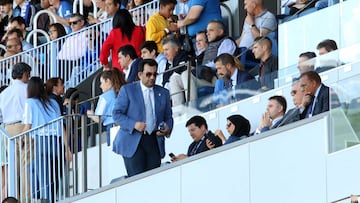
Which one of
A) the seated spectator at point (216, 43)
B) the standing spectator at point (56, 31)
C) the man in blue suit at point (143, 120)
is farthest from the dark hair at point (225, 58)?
the standing spectator at point (56, 31)

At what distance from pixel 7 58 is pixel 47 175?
4.83 m

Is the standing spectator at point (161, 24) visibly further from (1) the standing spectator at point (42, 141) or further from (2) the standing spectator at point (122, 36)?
(1) the standing spectator at point (42, 141)

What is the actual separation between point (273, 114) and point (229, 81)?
4.91ft

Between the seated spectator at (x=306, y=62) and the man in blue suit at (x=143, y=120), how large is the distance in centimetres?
143

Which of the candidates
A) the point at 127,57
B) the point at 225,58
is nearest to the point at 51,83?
the point at 127,57

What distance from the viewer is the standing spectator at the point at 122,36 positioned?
28.5 metres

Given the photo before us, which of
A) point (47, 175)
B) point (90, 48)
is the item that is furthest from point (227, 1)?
point (47, 175)

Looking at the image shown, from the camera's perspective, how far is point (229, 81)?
2567 centimetres

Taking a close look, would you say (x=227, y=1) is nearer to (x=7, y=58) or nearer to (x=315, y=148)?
(x=7, y=58)

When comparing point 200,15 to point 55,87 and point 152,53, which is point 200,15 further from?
point 55,87

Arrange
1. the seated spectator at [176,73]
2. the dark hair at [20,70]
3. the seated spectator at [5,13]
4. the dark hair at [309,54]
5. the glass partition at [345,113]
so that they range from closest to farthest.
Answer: the glass partition at [345,113], the dark hair at [309,54], the seated spectator at [176,73], the dark hair at [20,70], the seated spectator at [5,13]

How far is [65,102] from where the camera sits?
28125mm

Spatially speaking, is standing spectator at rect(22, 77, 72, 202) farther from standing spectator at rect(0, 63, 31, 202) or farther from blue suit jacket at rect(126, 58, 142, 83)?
blue suit jacket at rect(126, 58, 142, 83)

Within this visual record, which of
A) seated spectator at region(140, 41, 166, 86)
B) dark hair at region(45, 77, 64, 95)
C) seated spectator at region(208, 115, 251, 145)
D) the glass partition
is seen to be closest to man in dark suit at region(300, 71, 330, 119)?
the glass partition
